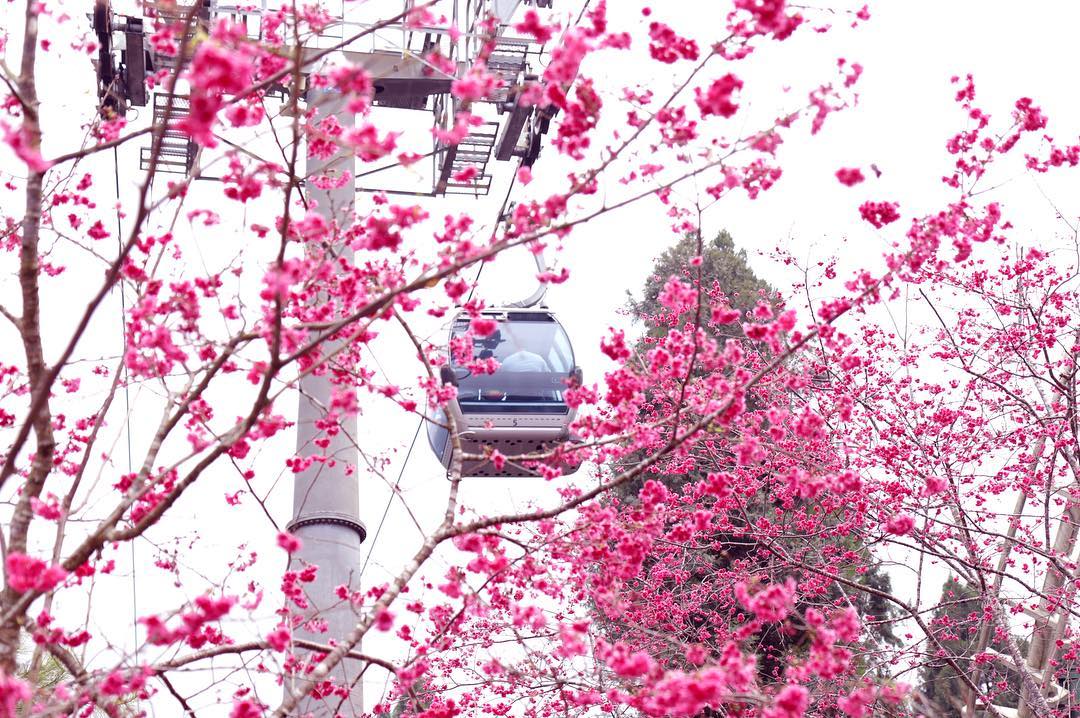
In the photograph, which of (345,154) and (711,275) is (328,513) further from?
(711,275)

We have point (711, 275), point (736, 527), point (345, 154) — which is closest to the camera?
point (345, 154)

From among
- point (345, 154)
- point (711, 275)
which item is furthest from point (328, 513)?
point (711, 275)

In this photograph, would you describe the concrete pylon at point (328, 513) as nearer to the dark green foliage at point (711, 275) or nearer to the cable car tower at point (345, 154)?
the cable car tower at point (345, 154)

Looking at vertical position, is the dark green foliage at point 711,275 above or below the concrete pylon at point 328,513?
above

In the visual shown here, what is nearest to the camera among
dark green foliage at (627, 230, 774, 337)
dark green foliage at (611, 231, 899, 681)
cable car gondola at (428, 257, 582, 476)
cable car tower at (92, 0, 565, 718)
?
cable car tower at (92, 0, 565, 718)

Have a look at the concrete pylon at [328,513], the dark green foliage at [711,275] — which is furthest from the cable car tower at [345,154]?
the dark green foliage at [711,275]

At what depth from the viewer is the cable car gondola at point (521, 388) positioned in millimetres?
10633

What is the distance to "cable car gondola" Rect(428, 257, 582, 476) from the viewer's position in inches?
419

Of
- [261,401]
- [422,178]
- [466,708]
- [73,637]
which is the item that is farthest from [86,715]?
[466,708]

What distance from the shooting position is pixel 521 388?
10.8m

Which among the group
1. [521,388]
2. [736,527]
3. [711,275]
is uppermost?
[711,275]

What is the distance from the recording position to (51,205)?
5609mm

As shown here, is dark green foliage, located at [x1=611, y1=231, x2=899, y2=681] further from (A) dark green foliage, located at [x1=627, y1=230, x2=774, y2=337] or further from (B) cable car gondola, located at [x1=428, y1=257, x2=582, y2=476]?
(B) cable car gondola, located at [x1=428, y1=257, x2=582, y2=476]

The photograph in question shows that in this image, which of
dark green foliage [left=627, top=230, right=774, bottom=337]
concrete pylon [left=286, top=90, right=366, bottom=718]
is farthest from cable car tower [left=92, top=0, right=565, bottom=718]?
dark green foliage [left=627, top=230, right=774, bottom=337]
